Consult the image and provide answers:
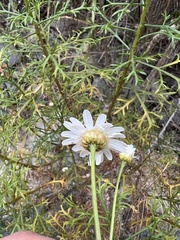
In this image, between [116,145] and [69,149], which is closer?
[116,145]

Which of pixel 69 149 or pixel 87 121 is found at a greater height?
pixel 69 149

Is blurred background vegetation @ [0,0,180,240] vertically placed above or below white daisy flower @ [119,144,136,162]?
above

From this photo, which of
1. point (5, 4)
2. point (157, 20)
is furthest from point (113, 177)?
point (5, 4)

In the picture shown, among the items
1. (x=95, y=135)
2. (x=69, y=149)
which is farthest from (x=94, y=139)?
(x=69, y=149)

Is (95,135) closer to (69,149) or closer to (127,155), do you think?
(127,155)

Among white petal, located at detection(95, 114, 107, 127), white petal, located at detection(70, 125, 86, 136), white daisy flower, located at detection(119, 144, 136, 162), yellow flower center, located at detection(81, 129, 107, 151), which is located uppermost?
white petal, located at detection(95, 114, 107, 127)

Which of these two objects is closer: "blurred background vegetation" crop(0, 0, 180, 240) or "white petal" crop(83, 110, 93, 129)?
"white petal" crop(83, 110, 93, 129)

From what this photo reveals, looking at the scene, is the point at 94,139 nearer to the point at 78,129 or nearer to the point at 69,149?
the point at 78,129

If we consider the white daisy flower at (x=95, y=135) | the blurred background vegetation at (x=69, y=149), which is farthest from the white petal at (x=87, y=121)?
the blurred background vegetation at (x=69, y=149)

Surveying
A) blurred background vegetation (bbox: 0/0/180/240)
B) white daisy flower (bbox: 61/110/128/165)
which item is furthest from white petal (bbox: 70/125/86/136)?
blurred background vegetation (bbox: 0/0/180/240)

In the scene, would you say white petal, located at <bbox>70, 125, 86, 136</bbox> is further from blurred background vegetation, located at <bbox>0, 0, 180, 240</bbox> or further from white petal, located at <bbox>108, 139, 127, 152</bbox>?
blurred background vegetation, located at <bbox>0, 0, 180, 240</bbox>
